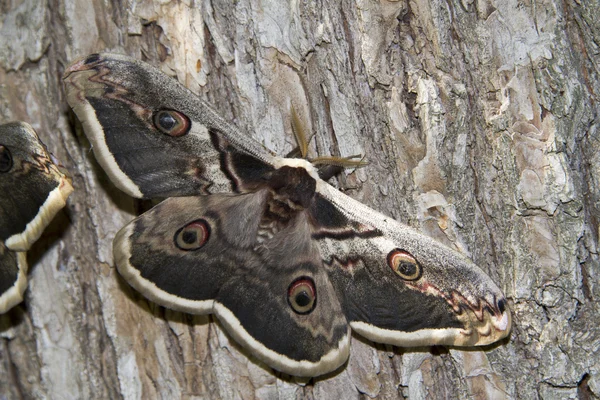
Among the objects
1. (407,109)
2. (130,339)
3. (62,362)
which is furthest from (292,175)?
(62,362)

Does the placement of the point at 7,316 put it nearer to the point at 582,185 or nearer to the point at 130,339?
the point at 130,339

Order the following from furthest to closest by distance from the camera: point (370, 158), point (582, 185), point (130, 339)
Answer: point (130, 339) < point (370, 158) < point (582, 185)

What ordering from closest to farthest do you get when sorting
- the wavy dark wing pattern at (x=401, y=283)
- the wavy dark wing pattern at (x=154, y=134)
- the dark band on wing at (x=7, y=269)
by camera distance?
1. the wavy dark wing pattern at (x=401, y=283)
2. the wavy dark wing pattern at (x=154, y=134)
3. the dark band on wing at (x=7, y=269)

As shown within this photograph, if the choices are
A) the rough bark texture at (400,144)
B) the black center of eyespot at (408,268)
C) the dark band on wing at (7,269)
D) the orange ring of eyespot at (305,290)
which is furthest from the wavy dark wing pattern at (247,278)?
the dark band on wing at (7,269)

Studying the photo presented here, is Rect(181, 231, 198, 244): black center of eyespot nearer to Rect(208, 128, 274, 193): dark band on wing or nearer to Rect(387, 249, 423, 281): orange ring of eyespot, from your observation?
Rect(208, 128, 274, 193): dark band on wing

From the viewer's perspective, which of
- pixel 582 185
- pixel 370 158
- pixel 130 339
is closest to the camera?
pixel 582 185

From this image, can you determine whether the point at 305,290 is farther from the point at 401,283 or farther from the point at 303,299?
the point at 401,283

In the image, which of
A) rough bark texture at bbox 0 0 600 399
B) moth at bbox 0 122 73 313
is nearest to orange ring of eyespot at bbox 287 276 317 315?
rough bark texture at bbox 0 0 600 399

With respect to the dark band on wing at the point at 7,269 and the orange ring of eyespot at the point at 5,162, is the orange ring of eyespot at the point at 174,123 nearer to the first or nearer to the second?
the orange ring of eyespot at the point at 5,162
